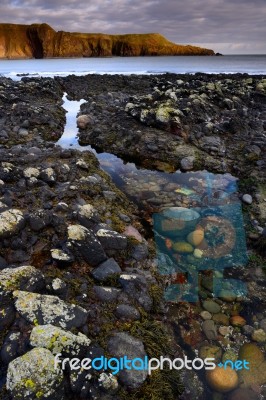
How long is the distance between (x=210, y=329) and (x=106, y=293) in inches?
62.0

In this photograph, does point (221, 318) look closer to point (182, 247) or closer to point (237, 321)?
point (237, 321)

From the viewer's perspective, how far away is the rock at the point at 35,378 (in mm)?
2904

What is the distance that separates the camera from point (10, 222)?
16.0ft

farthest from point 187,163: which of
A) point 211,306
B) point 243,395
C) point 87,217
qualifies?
point 243,395

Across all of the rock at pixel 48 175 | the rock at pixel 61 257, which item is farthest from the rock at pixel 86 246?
the rock at pixel 48 175

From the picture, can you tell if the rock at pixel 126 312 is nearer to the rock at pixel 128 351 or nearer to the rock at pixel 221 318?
the rock at pixel 128 351

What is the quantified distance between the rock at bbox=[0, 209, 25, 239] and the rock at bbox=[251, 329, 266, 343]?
388cm

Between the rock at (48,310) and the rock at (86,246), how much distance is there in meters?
1.00

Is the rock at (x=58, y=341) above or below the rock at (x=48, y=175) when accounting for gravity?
below

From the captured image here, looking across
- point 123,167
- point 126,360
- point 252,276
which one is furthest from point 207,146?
point 126,360

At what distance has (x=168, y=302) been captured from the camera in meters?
4.73

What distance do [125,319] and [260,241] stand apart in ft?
10.6

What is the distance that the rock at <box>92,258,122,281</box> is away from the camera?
4531 millimetres

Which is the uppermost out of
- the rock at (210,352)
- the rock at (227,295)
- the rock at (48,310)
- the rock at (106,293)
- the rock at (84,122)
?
the rock at (84,122)
